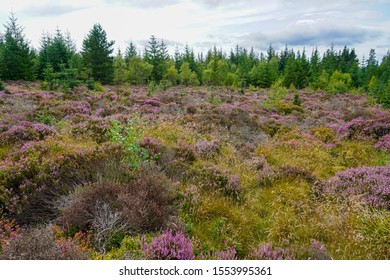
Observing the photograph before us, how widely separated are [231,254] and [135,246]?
4.16 feet

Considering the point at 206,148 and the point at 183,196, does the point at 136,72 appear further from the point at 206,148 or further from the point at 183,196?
the point at 183,196

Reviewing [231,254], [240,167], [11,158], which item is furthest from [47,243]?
[240,167]

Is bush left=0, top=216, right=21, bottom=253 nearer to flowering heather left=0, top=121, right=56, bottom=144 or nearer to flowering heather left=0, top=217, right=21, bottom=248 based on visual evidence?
flowering heather left=0, top=217, right=21, bottom=248

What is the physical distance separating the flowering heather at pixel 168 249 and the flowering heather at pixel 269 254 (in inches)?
34.7

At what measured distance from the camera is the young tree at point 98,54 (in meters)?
33.5

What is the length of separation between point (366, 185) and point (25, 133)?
9.28 m

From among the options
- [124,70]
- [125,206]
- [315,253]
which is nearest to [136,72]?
[124,70]

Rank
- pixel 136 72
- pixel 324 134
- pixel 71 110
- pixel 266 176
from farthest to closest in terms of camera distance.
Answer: pixel 136 72
pixel 71 110
pixel 324 134
pixel 266 176

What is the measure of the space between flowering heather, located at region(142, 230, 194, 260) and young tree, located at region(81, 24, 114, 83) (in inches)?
1366

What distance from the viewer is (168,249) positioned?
3.03 metres

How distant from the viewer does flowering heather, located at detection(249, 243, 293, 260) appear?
123 inches

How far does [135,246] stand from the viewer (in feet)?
10.3

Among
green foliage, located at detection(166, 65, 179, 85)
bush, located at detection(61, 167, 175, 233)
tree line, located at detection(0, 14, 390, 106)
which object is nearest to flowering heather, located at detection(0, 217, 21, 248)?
bush, located at detection(61, 167, 175, 233)
